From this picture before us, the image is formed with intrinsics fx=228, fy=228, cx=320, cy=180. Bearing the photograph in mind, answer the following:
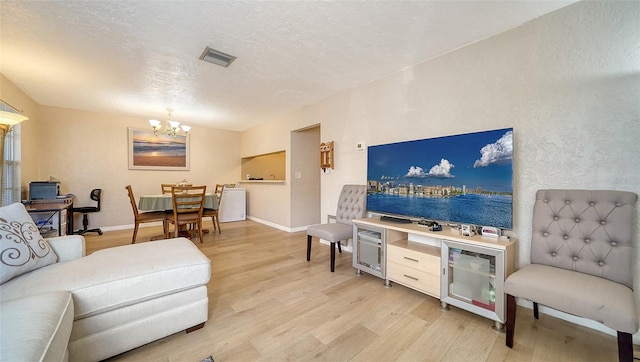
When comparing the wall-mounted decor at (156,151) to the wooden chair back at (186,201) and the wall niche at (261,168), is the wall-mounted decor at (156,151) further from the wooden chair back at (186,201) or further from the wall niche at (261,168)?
the wooden chair back at (186,201)

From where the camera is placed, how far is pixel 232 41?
2234mm

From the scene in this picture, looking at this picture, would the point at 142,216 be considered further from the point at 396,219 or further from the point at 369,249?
the point at 396,219

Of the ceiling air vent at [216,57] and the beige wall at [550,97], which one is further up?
the ceiling air vent at [216,57]

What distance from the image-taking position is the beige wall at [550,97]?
157 cm

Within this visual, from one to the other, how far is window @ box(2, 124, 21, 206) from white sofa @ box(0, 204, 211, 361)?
9.36 feet

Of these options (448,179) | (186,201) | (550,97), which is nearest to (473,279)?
(448,179)

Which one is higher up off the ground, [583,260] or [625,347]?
[583,260]

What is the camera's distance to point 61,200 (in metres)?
3.38

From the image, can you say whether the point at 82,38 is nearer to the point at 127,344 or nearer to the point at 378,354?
the point at 127,344

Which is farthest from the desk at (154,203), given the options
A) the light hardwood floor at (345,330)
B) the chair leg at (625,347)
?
the chair leg at (625,347)

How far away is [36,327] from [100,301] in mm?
440

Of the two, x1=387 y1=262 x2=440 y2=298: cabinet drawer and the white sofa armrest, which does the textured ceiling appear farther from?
x1=387 y1=262 x2=440 y2=298: cabinet drawer

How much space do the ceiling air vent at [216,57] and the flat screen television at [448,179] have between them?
1986 mm

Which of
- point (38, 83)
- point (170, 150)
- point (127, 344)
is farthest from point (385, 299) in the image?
point (170, 150)
